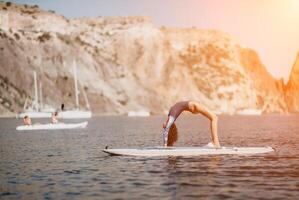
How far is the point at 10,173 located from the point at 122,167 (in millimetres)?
5379

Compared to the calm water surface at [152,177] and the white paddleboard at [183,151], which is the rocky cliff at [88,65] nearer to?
the white paddleboard at [183,151]

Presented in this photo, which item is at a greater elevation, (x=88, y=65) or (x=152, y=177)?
(x=88, y=65)

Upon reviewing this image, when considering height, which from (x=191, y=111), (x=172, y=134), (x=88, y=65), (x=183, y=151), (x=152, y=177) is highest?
(x=88, y=65)

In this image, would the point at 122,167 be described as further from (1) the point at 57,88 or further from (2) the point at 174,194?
(1) the point at 57,88

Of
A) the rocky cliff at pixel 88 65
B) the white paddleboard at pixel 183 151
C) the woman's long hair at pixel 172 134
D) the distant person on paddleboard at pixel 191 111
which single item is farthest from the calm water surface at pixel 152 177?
the rocky cliff at pixel 88 65

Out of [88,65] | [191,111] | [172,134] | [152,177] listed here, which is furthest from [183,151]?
[88,65]

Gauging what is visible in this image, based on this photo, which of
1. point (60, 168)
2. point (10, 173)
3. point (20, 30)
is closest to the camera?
point (10, 173)

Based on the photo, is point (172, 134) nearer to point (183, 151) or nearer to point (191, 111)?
point (183, 151)

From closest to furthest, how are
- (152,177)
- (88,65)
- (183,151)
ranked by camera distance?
(152,177) < (183,151) < (88,65)

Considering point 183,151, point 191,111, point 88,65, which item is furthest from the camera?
point 88,65

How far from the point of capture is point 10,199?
59.7 feet

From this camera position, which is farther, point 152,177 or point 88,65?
point 88,65

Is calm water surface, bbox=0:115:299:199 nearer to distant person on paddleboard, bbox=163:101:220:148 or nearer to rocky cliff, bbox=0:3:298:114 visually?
distant person on paddleboard, bbox=163:101:220:148

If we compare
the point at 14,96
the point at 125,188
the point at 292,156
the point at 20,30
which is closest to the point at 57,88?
the point at 14,96
